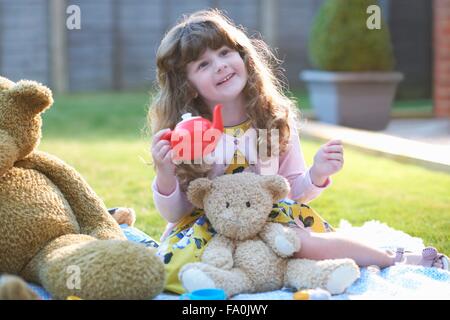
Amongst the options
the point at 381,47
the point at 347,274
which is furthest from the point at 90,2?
the point at 347,274

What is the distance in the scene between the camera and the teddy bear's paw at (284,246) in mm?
1824

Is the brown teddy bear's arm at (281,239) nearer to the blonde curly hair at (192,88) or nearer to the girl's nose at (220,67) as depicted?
the blonde curly hair at (192,88)

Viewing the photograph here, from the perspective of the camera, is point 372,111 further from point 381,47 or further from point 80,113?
point 80,113

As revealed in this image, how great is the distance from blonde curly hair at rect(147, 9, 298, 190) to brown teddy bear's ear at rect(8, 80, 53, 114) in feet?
1.31

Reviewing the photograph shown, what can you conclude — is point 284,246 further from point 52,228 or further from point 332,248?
point 52,228

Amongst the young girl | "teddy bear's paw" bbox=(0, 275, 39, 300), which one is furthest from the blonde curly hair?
"teddy bear's paw" bbox=(0, 275, 39, 300)

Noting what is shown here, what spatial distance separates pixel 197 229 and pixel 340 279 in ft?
1.26

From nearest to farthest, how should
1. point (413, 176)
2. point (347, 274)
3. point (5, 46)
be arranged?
point (347, 274), point (413, 176), point (5, 46)

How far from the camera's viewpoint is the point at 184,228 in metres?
2.06

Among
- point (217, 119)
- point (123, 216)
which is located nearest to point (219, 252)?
point (217, 119)

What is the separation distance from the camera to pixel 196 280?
1713mm

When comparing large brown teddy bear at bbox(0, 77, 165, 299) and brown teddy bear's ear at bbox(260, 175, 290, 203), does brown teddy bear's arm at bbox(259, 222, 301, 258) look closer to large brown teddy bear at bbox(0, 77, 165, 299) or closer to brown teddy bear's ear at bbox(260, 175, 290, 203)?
brown teddy bear's ear at bbox(260, 175, 290, 203)

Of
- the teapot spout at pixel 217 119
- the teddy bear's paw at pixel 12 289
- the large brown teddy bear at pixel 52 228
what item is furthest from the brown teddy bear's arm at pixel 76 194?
the teddy bear's paw at pixel 12 289
